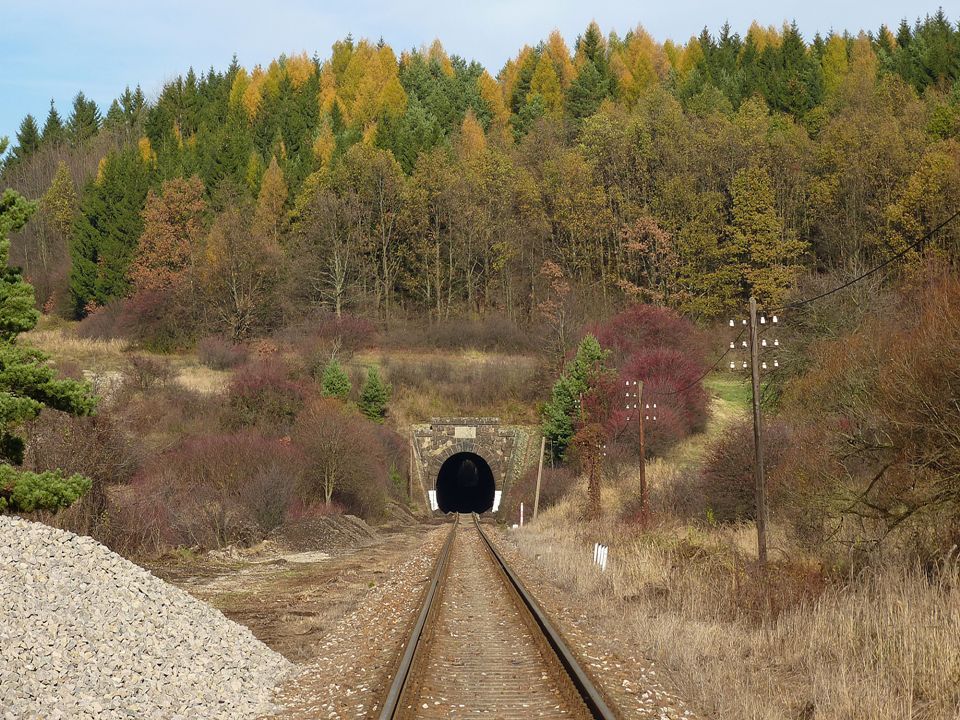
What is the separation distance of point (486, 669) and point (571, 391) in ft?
121

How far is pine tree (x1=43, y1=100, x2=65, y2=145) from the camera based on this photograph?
349ft

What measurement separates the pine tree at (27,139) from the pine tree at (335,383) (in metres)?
73.4

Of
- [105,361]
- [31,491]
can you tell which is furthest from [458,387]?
[31,491]

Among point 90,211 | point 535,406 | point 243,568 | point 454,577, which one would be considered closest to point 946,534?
point 454,577

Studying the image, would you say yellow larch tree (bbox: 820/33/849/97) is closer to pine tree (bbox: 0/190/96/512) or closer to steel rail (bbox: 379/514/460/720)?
steel rail (bbox: 379/514/460/720)

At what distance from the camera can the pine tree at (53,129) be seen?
4183 inches

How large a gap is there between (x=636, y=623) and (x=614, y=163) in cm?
6062

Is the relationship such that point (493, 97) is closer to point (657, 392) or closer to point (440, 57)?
point (440, 57)

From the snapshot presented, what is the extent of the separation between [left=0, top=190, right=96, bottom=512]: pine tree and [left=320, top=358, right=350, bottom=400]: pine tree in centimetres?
3384

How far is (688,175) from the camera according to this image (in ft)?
219

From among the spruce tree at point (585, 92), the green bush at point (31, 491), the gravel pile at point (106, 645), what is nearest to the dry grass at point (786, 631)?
the gravel pile at point (106, 645)

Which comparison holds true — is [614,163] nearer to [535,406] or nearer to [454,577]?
[535,406]

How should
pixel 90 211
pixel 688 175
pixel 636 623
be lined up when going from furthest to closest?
pixel 90 211
pixel 688 175
pixel 636 623

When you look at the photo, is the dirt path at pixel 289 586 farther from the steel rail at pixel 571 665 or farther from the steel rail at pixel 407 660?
the steel rail at pixel 571 665
